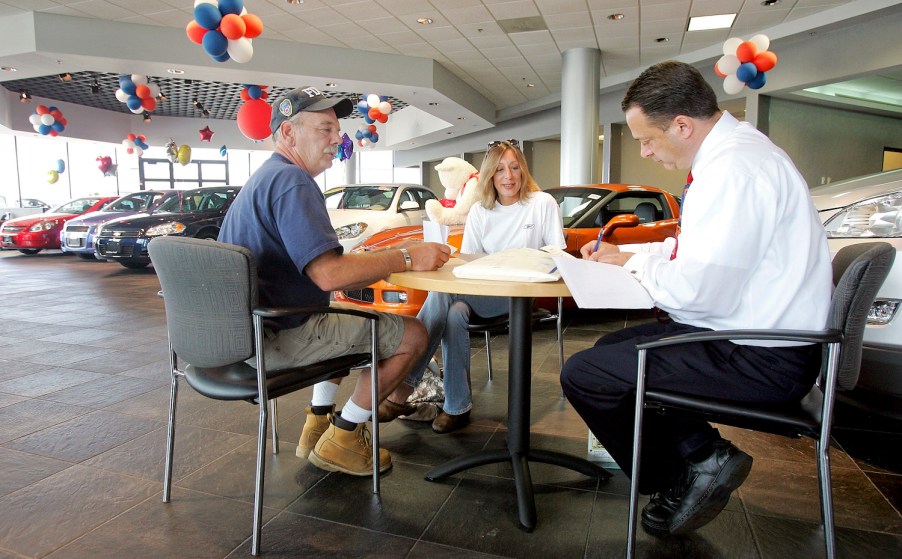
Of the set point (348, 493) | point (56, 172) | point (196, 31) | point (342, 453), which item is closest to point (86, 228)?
point (196, 31)

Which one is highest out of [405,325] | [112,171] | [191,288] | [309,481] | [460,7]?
[460,7]

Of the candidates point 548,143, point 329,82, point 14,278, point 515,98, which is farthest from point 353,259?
point 548,143

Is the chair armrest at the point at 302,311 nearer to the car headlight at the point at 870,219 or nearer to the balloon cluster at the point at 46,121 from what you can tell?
the car headlight at the point at 870,219

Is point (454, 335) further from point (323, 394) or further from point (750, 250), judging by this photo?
point (750, 250)

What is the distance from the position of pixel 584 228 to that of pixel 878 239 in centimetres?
268

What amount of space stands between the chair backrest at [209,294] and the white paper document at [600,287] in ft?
2.74

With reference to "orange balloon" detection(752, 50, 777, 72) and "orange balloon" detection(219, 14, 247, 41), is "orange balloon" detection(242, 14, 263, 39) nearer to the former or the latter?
"orange balloon" detection(219, 14, 247, 41)

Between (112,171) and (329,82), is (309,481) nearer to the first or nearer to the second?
(329,82)

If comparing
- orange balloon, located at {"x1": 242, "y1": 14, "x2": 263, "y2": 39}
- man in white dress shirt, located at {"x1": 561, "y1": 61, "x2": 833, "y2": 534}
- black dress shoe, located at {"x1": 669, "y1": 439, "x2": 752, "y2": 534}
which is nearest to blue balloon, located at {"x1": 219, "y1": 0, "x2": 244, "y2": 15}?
orange balloon, located at {"x1": 242, "y1": 14, "x2": 263, "y2": 39}

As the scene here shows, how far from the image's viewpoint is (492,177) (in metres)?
2.93

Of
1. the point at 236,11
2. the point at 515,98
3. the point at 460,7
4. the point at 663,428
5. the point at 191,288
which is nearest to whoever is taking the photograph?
the point at 191,288

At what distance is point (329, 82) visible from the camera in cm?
1044

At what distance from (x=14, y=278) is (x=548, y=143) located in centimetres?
1381

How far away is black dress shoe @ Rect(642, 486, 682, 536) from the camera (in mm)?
1699
